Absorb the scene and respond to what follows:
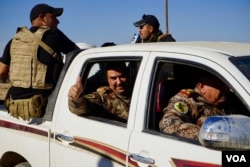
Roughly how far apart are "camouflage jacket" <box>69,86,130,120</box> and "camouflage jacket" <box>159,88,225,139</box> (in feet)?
1.11

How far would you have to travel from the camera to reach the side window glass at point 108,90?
9.76 ft

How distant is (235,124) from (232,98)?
3.02ft

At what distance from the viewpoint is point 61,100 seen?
10.4ft

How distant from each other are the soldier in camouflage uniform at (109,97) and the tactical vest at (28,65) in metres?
0.69

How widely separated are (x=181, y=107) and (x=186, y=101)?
71 millimetres

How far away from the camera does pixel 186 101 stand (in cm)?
273

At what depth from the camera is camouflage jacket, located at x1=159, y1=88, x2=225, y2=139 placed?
97.2 inches

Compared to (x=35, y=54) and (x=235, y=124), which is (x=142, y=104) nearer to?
(x=235, y=124)

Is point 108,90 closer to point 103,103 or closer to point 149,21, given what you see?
point 103,103

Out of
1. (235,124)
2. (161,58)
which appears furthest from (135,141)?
(235,124)

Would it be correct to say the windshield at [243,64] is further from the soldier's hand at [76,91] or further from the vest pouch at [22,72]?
the vest pouch at [22,72]

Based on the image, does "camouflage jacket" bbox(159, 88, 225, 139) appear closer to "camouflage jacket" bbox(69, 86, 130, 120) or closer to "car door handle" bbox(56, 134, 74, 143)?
"camouflage jacket" bbox(69, 86, 130, 120)

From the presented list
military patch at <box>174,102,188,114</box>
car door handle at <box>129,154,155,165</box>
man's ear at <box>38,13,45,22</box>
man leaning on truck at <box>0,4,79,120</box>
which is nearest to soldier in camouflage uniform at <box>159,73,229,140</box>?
military patch at <box>174,102,188,114</box>

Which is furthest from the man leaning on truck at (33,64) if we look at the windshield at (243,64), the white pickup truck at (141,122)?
the windshield at (243,64)
